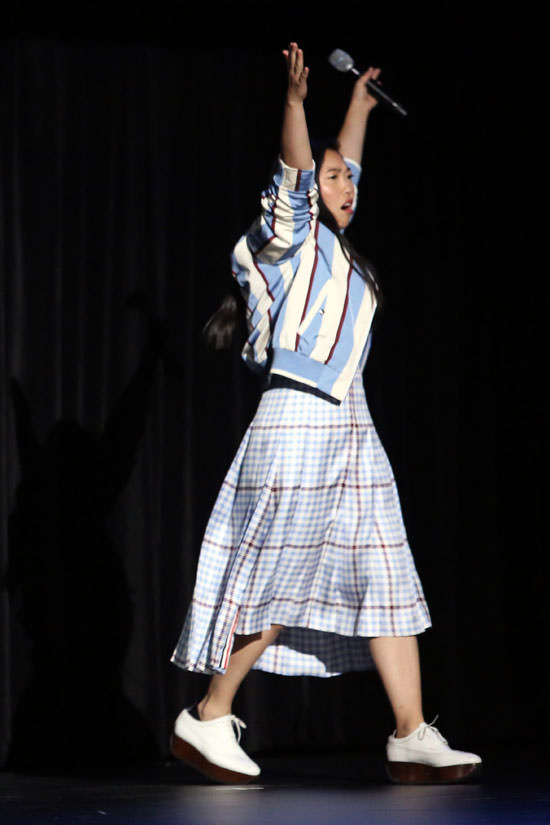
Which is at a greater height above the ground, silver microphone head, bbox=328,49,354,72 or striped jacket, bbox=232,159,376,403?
silver microphone head, bbox=328,49,354,72

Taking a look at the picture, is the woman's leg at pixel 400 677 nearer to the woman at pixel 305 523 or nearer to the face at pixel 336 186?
the woman at pixel 305 523

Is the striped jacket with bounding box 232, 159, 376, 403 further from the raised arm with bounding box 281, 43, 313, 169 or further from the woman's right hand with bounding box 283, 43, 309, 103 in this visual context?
the woman's right hand with bounding box 283, 43, 309, 103

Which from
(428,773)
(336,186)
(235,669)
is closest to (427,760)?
(428,773)

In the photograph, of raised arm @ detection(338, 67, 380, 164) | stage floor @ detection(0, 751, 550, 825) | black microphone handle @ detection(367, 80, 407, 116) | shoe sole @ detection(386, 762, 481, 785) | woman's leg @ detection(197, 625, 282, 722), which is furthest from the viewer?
raised arm @ detection(338, 67, 380, 164)

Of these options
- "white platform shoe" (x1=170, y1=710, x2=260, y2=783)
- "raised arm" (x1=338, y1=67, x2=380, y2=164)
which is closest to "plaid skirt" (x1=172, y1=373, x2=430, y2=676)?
"white platform shoe" (x1=170, y1=710, x2=260, y2=783)

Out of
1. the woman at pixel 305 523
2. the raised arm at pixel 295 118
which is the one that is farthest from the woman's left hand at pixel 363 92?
the raised arm at pixel 295 118

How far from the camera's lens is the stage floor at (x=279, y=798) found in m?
1.82

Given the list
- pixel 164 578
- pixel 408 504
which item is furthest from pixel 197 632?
pixel 408 504

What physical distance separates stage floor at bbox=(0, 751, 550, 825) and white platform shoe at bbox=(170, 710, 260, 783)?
0.03 m

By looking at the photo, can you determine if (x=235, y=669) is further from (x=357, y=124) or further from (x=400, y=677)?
(x=357, y=124)

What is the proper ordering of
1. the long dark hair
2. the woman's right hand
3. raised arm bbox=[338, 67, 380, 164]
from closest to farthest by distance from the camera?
the woman's right hand, the long dark hair, raised arm bbox=[338, 67, 380, 164]

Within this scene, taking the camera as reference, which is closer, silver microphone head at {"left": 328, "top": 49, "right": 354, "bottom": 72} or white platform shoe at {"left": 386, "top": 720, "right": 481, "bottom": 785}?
white platform shoe at {"left": 386, "top": 720, "right": 481, "bottom": 785}

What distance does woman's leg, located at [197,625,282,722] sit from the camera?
2326 mm

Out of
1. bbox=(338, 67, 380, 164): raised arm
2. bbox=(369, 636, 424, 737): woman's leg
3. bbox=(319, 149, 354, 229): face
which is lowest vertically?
bbox=(369, 636, 424, 737): woman's leg
